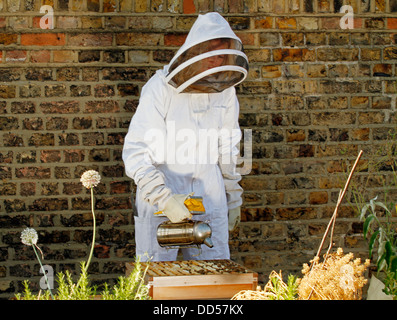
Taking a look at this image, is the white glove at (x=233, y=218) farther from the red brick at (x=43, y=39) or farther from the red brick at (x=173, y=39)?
the red brick at (x=43, y=39)

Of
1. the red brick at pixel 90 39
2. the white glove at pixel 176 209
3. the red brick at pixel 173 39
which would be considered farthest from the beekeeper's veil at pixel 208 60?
the red brick at pixel 90 39

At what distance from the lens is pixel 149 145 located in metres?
2.82

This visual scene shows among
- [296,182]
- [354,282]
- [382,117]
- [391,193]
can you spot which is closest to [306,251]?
[296,182]

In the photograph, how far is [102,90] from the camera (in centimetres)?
380

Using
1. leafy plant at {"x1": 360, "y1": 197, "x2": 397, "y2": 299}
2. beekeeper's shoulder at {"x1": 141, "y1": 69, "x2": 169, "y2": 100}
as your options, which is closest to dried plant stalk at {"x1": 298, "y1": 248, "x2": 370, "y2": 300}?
leafy plant at {"x1": 360, "y1": 197, "x2": 397, "y2": 299}

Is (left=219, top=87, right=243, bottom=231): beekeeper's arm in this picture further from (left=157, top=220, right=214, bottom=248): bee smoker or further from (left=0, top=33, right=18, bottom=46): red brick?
(left=0, top=33, right=18, bottom=46): red brick

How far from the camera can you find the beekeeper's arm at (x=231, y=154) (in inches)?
122

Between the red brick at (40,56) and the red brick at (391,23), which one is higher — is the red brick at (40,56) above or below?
below

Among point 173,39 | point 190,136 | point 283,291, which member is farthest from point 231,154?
point 283,291

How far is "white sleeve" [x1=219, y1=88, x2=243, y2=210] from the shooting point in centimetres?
309

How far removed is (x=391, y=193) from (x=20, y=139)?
280cm

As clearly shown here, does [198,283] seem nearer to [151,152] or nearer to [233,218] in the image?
[151,152]

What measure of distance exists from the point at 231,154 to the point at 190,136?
34cm
